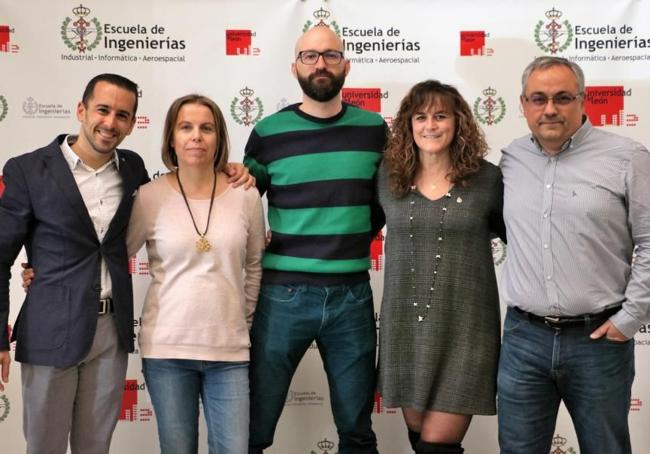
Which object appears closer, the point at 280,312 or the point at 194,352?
the point at 194,352

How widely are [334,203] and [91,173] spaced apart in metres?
0.76

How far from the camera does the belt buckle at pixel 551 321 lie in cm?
185

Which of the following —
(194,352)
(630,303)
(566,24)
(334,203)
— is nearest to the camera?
(630,303)

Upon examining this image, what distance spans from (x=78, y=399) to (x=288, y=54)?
167 centimetres

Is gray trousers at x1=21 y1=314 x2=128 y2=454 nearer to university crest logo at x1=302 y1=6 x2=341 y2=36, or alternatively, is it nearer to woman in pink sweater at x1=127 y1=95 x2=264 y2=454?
woman in pink sweater at x1=127 y1=95 x2=264 y2=454

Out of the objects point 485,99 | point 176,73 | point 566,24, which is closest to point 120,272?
point 176,73

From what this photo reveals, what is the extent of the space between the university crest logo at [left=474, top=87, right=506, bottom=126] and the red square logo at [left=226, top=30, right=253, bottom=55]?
1.04m

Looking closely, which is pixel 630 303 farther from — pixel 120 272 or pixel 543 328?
pixel 120 272

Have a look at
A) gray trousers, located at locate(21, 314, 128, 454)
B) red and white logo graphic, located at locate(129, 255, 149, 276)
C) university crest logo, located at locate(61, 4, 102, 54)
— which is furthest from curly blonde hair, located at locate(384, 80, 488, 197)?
university crest logo, located at locate(61, 4, 102, 54)

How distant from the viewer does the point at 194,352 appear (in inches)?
77.1

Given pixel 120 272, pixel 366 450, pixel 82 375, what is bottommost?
pixel 366 450

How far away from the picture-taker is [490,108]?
9.43ft

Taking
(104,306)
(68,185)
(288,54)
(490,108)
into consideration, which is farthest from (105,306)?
(490,108)

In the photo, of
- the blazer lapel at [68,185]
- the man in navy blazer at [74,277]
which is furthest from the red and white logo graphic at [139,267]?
the blazer lapel at [68,185]
